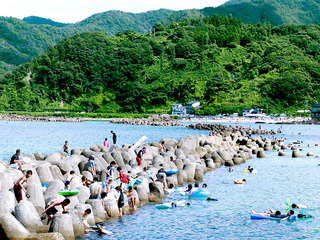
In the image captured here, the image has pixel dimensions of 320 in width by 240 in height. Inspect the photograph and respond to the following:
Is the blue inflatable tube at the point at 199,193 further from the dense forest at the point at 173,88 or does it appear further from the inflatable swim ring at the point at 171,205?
the dense forest at the point at 173,88

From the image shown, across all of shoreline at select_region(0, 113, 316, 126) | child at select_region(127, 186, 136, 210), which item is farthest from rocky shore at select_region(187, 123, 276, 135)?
child at select_region(127, 186, 136, 210)

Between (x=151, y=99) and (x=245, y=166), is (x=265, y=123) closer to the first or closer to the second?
(x=151, y=99)

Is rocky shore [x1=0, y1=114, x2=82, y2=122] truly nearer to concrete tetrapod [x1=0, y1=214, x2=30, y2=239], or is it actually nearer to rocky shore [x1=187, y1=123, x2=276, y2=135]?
rocky shore [x1=187, y1=123, x2=276, y2=135]

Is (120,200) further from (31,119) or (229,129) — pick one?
(31,119)

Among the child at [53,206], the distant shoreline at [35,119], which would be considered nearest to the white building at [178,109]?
the distant shoreline at [35,119]

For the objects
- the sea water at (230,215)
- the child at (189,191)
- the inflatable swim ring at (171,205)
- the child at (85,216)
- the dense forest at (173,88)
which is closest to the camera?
the child at (85,216)

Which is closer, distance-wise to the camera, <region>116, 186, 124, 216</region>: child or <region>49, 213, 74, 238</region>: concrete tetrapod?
<region>49, 213, 74, 238</region>: concrete tetrapod

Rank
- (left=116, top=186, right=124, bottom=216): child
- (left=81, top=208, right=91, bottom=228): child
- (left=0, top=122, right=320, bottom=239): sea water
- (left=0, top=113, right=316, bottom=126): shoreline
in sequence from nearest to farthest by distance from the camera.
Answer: (left=81, top=208, right=91, bottom=228): child < (left=0, top=122, right=320, bottom=239): sea water < (left=116, top=186, right=124, bottom=216): child < (left=0, top=113, right=316, bottom=126): shoreline

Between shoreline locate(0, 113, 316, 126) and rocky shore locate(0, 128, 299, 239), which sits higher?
rocky shore locate(0, 128, 299, 239)

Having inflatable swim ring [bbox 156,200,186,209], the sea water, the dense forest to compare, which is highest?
the dense forest

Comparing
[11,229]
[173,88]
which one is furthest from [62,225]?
[173,88]

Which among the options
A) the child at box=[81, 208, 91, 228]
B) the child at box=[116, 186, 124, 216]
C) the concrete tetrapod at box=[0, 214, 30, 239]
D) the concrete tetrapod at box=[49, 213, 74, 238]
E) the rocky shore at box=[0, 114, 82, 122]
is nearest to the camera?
the concrete tetrapod at box=[0, 214, 30, 239]

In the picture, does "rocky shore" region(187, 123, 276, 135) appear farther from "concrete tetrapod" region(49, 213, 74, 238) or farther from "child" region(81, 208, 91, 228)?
"concrete tetrapod" region(49, 213, 74, 238)

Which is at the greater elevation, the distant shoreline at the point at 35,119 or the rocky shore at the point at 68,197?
the rocky shore at the point at 68,197
